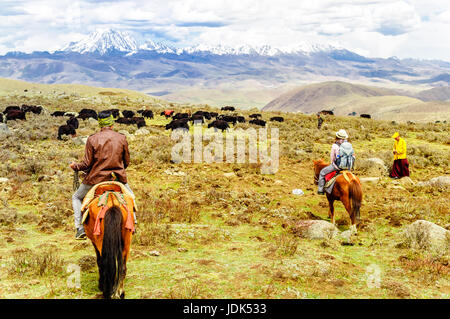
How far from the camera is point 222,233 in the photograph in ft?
26.5

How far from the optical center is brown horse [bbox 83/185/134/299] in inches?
176

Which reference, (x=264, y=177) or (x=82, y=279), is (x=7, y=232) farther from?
(x=264, y=177)

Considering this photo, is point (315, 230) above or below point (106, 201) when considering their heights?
below

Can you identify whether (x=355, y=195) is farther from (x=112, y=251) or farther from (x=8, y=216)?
(x=8, y=216)

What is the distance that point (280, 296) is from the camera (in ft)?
15.7

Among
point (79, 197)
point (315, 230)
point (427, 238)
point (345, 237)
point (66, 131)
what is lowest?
point (345, 237)

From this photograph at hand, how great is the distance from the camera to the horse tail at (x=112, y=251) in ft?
14.6

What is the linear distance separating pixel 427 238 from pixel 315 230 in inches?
87.6

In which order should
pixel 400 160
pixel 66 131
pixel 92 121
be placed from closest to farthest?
pixel 400 160, pixel 66 131, pixel 92 121

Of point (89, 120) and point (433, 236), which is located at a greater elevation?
point (89, 120)

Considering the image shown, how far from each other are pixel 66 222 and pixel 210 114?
2420 centimetres

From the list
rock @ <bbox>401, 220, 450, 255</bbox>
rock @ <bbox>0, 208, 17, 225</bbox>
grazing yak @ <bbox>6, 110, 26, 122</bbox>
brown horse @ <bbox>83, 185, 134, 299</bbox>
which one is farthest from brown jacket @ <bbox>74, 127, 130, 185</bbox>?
grazing yak @ <bbox>6, 110, 26, 122</bbox>

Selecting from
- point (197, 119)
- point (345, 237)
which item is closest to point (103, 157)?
point (345, 237)

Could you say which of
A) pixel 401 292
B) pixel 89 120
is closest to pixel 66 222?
pixel 401 292
